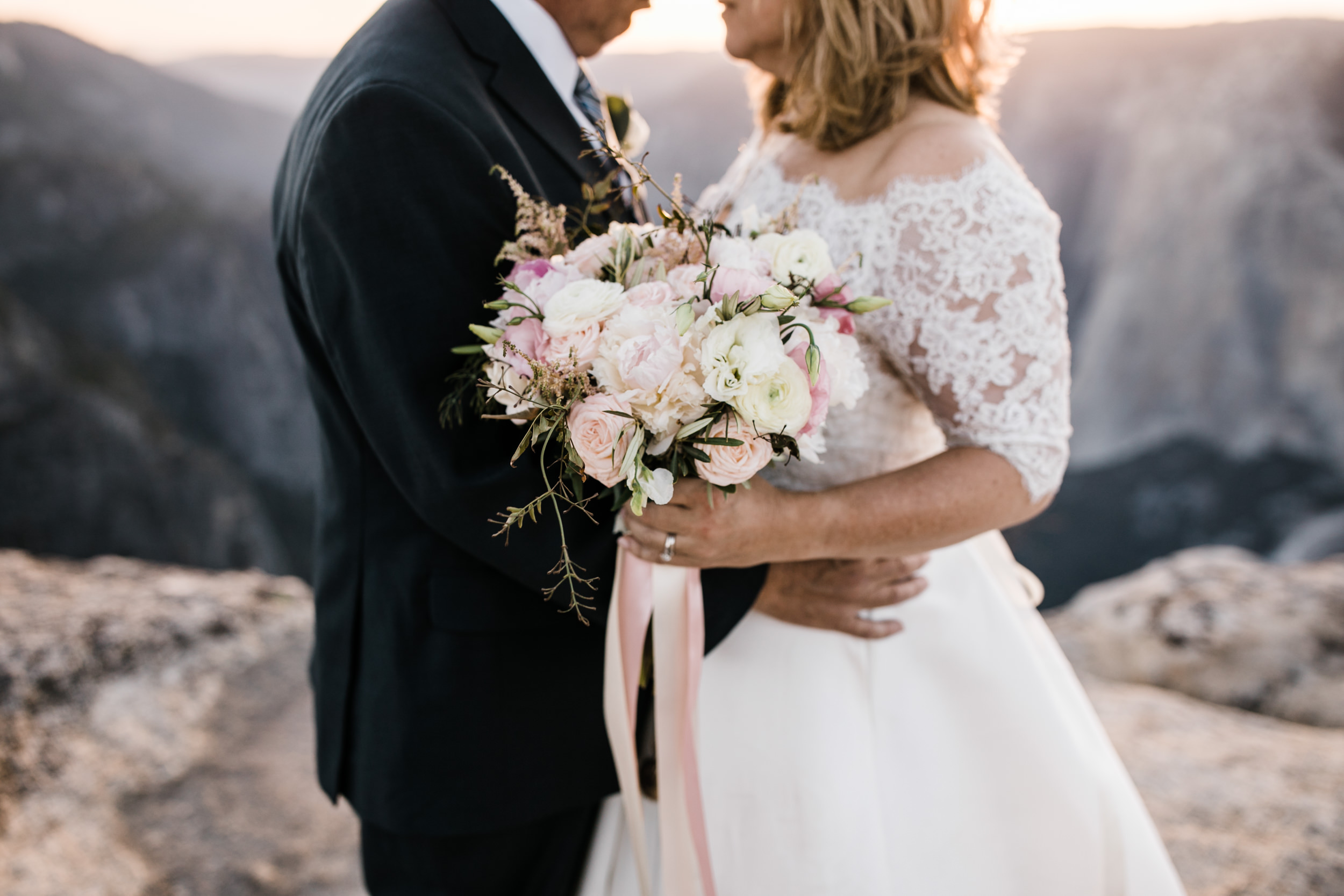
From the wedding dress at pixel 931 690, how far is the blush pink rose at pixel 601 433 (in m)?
0.49

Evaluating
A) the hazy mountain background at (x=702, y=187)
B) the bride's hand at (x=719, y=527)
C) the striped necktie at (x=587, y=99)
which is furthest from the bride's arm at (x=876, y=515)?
the hazy mountain background at (x=702, y=187)

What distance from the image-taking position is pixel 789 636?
1276 mm

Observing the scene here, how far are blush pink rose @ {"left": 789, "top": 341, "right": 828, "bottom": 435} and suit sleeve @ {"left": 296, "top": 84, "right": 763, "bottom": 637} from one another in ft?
1.29

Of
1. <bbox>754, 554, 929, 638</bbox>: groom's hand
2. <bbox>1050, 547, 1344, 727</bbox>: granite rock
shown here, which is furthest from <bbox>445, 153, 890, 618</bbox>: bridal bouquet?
<bbox>1050, 547, 1344, 727</bbox>: granite rock

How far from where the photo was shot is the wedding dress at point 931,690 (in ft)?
3.56

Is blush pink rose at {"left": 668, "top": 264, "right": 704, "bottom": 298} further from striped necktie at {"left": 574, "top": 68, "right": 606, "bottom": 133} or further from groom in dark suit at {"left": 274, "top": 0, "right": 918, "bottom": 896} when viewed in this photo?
striped necktie at {"left": 574, "top": 68, "right": 606, "bottom": 133}

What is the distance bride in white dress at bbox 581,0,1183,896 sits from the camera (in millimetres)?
1083

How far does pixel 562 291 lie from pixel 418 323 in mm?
282

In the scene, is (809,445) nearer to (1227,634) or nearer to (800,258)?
(800,258)

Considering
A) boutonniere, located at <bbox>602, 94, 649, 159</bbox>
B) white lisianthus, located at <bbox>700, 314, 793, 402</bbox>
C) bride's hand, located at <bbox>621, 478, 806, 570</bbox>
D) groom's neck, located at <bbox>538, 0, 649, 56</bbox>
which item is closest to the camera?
white lisianthus, located at <bbox>700, 314, 793, 402</bbox>

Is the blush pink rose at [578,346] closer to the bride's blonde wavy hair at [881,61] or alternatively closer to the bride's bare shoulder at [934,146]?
the bride's bare shoulder at [934,146]

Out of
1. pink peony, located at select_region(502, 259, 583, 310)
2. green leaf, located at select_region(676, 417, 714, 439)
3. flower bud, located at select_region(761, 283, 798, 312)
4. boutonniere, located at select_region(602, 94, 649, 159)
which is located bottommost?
green leaf, located at select_region(676, 417, 714, 439)

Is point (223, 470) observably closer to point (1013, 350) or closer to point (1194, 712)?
point (1013, 350)

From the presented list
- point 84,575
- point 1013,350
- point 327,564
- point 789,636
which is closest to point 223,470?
point 84,575
